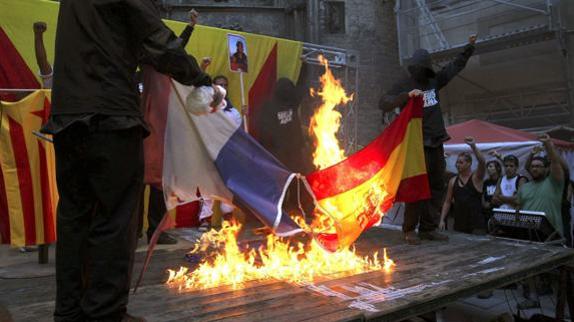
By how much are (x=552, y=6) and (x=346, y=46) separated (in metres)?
5.61

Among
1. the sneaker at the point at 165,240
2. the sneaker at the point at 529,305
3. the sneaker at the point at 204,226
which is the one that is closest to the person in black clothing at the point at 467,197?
the sneaker at the point at 529,305

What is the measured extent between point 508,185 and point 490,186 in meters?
0.29

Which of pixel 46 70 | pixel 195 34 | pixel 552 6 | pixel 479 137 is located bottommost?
pixel 479 137

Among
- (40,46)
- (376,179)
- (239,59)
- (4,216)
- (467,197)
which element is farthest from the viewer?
(239,59)

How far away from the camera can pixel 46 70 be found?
4.81 meters

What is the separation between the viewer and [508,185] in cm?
656

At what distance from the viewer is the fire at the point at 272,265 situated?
3.39 m

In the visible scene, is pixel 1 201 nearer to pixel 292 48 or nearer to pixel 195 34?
pixel 195 34

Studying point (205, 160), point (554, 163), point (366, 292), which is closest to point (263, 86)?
point (554, 163)

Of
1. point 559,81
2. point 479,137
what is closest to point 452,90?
point 559,81

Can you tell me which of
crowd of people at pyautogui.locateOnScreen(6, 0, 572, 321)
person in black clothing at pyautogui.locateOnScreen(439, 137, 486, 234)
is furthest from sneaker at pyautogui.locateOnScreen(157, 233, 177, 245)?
person in black clothing at pyautogui.locateOnScreen(439, 137, 486, 234)

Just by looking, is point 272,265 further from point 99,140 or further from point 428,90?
point 428,90

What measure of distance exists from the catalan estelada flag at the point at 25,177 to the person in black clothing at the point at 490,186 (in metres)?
5.73

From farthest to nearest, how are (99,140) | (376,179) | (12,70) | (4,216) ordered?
(12,70)
(376,179)
(4,216)
(99,140)
